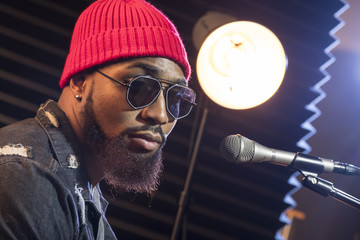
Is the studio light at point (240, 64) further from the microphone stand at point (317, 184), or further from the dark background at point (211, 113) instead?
the microphone stand at point (317, 184)

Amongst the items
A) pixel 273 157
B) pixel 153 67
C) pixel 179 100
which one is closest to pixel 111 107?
pixel 153 67

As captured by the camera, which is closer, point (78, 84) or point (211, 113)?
point (78, 84)

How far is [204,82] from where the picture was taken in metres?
2.52

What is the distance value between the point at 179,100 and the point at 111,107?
1.46 feet

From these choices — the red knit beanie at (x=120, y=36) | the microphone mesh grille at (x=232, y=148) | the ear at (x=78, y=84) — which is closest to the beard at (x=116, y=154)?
the ear at (x=78, y=84)

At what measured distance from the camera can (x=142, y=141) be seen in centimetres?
182

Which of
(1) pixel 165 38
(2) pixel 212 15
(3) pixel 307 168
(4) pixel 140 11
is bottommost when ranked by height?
(3) pixel 307 168

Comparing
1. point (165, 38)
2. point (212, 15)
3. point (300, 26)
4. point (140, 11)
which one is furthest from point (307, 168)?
point (300, 26)

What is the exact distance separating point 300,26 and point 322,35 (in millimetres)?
348

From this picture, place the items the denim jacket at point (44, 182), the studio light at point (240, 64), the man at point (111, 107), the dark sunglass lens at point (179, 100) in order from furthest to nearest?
the studio light at point (240, 64) → the dark sunglass lens at point (179, 100) → the man at point (111, 107) → the denim jacket at point (44, 182)

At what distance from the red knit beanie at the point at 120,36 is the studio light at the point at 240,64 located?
0.48m

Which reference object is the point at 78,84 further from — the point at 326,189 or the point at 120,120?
the point at 326,189

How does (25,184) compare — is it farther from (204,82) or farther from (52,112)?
(204,82)

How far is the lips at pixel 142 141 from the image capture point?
180cm
